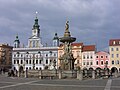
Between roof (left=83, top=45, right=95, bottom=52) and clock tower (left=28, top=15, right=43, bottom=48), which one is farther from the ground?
clock tower (left=28, top=15, right=43, bottom=48)

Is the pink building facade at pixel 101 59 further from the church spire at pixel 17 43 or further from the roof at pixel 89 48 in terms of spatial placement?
the church spire at pixel 17 43

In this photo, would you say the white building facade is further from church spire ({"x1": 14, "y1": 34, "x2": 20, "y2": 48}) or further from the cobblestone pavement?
the cobblestone pavement

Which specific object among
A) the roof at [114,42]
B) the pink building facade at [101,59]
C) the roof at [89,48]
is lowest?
the pink building facade at [101,59]

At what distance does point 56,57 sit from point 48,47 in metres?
5.57

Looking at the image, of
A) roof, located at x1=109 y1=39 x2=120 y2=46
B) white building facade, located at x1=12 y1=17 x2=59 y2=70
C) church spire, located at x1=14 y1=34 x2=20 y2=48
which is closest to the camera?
roof, located at x1=109 y1=39 x2=120 y2=46

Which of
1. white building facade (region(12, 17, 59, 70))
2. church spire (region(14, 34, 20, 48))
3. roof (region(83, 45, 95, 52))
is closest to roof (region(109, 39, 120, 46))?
roof (region(83, 45, 95, 52))

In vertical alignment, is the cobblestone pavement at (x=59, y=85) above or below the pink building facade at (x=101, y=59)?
below

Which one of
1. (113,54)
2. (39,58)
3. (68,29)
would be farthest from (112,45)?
(68,29)

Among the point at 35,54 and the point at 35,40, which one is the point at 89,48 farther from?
the point at 35,40

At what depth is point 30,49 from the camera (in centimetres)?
10650

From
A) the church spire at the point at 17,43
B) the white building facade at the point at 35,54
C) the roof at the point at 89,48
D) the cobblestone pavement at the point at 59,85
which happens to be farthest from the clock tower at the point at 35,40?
the cobblestone pavement at the point at 59,85

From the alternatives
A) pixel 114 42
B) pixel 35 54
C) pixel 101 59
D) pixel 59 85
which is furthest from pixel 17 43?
pixel 59 85

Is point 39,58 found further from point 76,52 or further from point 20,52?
point 76,52

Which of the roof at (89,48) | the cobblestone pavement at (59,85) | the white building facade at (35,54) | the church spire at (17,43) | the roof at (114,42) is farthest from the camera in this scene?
the church spire at (17,43)
